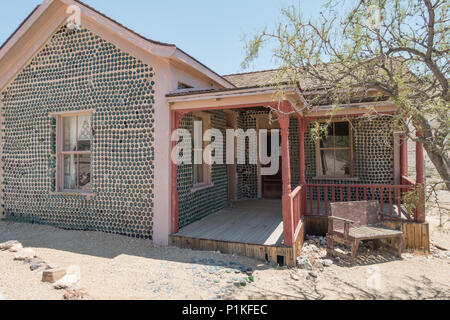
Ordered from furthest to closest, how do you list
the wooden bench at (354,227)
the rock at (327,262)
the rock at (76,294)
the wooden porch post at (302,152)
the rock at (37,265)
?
1. the wooden porch post at (302,152)
2. the wooden bench at (354,227)
3. the rock at (327,262)
4. the rock at (37,265)
5. the rock at (76,294)

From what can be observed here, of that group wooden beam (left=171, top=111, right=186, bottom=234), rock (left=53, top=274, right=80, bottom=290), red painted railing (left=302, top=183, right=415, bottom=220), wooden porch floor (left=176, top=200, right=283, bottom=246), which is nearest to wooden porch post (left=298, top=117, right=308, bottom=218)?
red painted railing (left=302, top=183, right=415, bottom=220)

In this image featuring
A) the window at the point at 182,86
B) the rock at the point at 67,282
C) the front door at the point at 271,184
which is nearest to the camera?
the rock at the point at 67,282

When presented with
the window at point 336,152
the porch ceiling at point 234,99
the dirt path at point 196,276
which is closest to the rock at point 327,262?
the dirt path at point 196,276

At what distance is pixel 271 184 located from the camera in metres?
10.2

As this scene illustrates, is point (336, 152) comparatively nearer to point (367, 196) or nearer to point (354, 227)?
point (367, 196)

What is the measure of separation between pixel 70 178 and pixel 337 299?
19.8ft

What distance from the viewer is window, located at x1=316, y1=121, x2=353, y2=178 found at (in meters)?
8.71

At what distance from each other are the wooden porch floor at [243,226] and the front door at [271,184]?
53.1 inches

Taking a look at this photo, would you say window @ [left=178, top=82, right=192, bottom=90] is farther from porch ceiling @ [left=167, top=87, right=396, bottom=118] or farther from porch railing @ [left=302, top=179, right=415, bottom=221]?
porch railing @ [left=302, top=179, right=415, bottom=221]

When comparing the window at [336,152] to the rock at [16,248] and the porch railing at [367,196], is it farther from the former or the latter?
the rock at [16,248]

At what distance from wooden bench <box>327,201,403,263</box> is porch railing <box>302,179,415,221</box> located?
403 mm

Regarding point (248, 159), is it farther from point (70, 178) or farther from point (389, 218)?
point (70, 178)

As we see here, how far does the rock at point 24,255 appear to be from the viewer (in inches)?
197

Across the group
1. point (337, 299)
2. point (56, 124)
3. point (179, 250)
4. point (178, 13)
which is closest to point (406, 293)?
point (337, 299)
